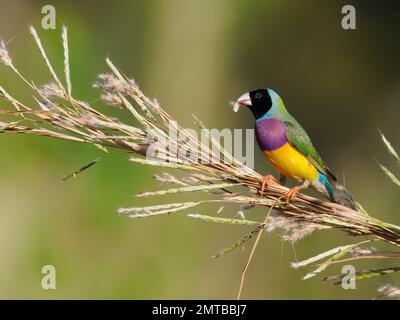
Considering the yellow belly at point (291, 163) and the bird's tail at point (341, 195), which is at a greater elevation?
the yellow belly at point (291, 163)

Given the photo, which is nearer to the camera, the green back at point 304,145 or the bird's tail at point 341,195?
the bird's tail at point 341,195

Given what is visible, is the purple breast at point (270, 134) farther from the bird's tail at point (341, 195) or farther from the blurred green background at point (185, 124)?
the blurred green background at point (185, 124)

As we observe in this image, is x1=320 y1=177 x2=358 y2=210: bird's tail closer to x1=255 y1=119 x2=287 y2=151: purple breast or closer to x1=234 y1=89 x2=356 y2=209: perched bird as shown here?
x1=234 y1=89 x2=356 y2=209: perched bird

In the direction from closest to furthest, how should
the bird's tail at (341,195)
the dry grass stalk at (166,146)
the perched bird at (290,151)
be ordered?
the dry grass stalk at (166,146), the bird's tail at (341,195), the perched bird at (290,151)

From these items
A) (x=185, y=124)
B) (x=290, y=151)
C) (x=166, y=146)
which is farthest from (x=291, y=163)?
(x=185, y=124)

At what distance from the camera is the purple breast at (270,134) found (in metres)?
1.92

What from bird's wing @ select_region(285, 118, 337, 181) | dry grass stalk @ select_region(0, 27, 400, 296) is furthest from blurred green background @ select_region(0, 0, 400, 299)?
dry grass stalk @ select_region(0, 27, 400, 296)

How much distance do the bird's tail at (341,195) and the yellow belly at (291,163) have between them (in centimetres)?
5

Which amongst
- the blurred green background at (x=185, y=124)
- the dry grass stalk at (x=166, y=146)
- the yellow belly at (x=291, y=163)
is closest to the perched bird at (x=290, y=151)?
the yellow belly at (x=291, y=163)

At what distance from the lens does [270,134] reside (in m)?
1.94

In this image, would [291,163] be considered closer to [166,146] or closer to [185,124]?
[166,146]

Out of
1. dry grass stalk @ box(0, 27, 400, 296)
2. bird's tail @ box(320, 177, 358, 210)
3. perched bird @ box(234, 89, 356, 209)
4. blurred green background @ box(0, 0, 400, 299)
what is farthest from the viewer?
blurred green background @ box(0, 0, 400, 299)

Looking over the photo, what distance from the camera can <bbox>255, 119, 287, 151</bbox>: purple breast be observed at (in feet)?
6.30

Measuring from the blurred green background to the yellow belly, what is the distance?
0.89 metres
